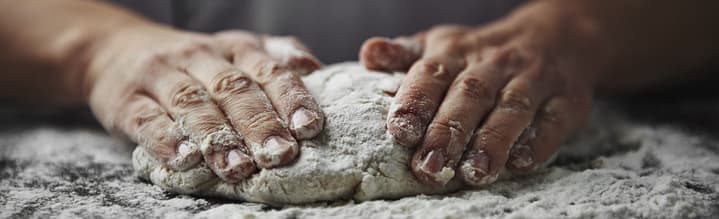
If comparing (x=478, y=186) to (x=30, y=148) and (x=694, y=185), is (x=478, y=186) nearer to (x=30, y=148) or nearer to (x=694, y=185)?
(x=694, y=185)

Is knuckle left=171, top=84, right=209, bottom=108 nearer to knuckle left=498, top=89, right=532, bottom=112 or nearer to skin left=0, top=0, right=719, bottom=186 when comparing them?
skin left=0, top=0, right=719, bottom=186

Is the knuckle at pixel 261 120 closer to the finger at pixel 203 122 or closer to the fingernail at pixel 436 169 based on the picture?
the finger at pixel 203 122

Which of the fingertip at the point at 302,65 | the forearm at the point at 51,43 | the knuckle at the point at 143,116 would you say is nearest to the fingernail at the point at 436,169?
the fingertip at the point at 302,65

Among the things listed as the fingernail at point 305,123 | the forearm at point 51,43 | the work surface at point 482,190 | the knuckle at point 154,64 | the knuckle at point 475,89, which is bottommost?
the work surface at point 482,190

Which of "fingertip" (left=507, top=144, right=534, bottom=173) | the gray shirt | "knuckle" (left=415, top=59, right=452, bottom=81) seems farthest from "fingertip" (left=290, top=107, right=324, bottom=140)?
the gray shirt

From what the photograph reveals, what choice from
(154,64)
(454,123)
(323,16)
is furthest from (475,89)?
(323,16)

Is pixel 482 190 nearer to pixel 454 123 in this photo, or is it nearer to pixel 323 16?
pixel 454 123
